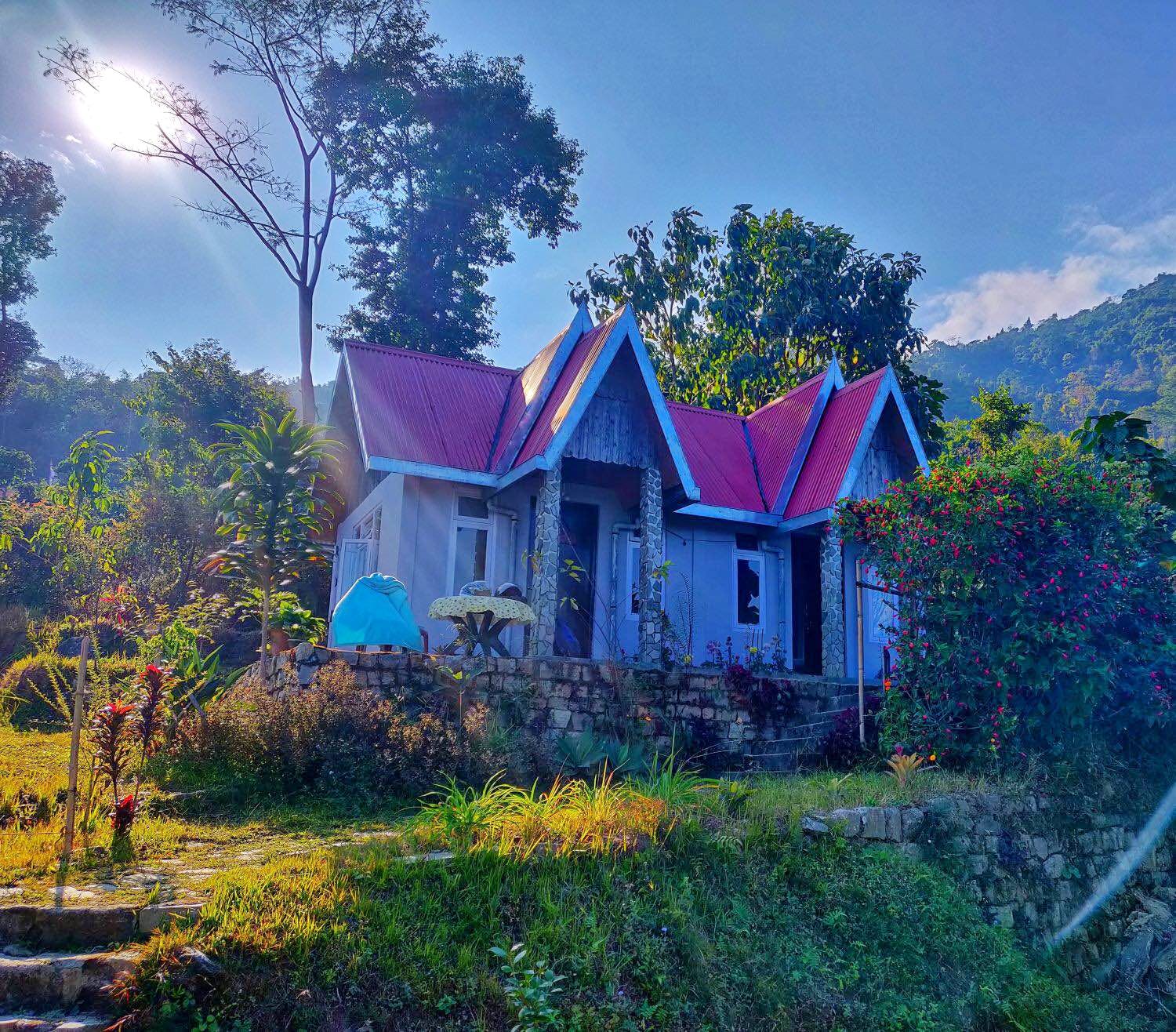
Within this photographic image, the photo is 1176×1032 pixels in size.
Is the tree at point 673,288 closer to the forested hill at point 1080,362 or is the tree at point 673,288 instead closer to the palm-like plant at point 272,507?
the palm-like plant at point 272,507

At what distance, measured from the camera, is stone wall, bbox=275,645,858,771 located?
10055mm

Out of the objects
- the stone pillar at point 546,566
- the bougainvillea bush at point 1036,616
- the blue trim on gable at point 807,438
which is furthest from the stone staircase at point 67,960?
the blue trim on gable at point 807,438

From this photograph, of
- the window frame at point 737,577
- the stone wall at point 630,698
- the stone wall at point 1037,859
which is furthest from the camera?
the window frame at point 737,577

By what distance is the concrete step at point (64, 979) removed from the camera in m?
4.45

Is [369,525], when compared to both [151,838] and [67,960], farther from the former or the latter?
[67,960]

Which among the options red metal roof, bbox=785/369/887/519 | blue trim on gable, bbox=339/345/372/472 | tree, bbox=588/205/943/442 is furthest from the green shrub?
tree, bbox=588/205/943/442

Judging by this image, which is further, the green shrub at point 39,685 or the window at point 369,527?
the window at point 369,527

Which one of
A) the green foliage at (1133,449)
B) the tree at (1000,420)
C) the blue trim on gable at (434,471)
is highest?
the tree at (1000,420)

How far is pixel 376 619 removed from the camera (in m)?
11.0

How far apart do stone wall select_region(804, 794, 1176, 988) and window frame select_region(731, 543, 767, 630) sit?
7454mm

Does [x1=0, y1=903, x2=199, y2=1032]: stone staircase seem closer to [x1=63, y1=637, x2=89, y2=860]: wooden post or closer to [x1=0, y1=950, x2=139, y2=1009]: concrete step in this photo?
[x1=0, y1=950, x2=139, y2=1009]: concrete step

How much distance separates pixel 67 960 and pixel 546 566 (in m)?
8.17

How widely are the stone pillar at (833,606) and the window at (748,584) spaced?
153cm

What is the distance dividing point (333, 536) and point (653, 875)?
1525cm
